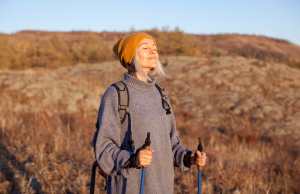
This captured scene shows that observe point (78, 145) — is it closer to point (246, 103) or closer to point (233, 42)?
point (246, 103)

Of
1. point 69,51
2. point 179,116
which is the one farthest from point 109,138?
point 69,51

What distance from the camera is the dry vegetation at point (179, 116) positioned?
727cm

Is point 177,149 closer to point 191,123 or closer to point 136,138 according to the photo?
point 136,138

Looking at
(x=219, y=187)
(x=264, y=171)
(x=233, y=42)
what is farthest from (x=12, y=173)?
(x=233, y=42)

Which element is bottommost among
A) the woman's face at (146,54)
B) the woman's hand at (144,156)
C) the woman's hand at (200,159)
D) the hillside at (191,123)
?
the hillside at (191,123)

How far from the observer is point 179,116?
52.4 ft

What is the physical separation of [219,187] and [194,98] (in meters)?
11.6

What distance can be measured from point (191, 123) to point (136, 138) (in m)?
11.8

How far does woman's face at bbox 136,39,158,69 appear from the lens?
3.42 m

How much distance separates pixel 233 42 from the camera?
1992 inches

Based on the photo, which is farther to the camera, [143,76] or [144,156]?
[143,76]

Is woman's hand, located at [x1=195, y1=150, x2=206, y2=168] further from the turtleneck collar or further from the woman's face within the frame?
the woman's face

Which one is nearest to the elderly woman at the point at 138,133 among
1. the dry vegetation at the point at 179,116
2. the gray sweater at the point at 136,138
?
the gray sweater at the point at 136,138

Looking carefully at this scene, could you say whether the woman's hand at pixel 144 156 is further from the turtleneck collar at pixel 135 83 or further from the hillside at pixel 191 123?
the hillside at pixel 191 123
